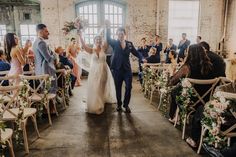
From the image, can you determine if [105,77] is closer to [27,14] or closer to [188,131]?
[188,131]

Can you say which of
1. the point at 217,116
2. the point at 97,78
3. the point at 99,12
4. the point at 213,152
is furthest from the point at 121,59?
the point at 99,12

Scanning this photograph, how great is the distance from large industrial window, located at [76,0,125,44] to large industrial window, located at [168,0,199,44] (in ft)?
7.10

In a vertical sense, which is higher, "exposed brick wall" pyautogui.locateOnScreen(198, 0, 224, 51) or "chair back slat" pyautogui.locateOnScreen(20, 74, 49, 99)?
"exposed brick wall" pyautogui.locateOnScreen(198, 0, 224, 51)

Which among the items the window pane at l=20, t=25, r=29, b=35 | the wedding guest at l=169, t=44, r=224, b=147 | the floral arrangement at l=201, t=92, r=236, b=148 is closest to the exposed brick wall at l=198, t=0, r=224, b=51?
the window pane at l=20, t=25, r=29, b=35

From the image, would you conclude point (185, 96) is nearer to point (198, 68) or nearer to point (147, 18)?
point (198, 68)

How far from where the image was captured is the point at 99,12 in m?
10.6

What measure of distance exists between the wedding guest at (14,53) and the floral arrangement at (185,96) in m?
3.05

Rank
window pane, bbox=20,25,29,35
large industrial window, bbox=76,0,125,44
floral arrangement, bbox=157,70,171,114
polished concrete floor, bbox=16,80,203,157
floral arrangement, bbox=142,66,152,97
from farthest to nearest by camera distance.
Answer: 1. large industrial window, bbox=76,0,125,44
2. window pane, bbox=20,25,29,35
3. floral arrangement, bbox=142,66,152,97
4. floral arrangement, bbox=157,70,171,114
5. polished concrete floor, bbox=16,80,203,157

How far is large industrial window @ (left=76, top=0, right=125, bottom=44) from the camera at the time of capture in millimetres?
10508

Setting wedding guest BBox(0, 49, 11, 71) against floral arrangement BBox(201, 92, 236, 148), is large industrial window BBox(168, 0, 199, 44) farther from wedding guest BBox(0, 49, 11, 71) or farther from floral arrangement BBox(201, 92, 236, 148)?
floral arrangement BBox(201, 92, 236, 148)

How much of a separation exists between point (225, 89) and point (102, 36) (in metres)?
3.22

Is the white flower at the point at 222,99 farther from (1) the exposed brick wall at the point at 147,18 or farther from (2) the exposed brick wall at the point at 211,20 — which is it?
(2) the exposed brick wall at the point at 211,20

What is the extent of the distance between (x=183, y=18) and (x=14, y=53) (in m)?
8.17

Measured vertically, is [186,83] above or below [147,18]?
below
